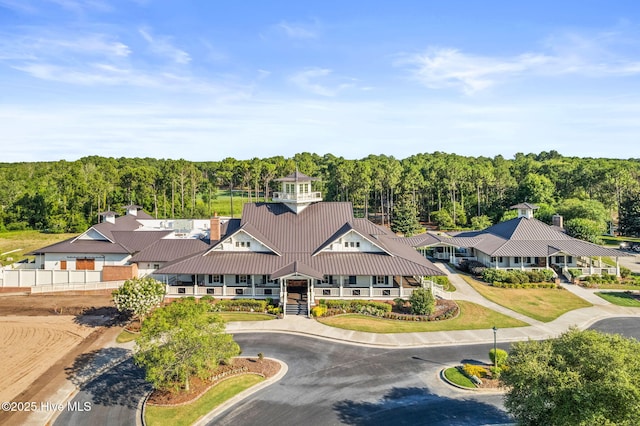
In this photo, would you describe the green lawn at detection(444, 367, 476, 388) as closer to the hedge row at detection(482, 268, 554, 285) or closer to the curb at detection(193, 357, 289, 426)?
the curb at detection(193, 357, 289, 426)

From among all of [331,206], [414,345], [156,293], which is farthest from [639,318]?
[156,293]

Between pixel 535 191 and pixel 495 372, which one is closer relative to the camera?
pixel 495 372

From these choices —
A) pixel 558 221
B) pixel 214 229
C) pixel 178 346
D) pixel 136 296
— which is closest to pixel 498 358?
pixel 178 346

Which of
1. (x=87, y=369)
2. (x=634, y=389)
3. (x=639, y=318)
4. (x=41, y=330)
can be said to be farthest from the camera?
(x=639, y=318)

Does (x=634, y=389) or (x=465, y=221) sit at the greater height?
(x=465, y=221)

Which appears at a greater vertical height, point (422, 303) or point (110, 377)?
point (422, 303)

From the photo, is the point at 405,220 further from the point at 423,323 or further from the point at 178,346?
the point at 178,346

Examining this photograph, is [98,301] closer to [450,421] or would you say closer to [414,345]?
[414,345]
